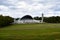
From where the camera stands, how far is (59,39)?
1212 inches

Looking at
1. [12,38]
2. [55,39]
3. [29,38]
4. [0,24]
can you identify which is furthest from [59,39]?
[0,24]

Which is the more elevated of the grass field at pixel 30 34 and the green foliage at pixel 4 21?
the green foliage at pixel 4 21

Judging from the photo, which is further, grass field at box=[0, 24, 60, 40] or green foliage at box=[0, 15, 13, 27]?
green foliage at box=[0, 15, 13, 27]

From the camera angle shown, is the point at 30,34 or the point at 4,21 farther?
the point at 4,21

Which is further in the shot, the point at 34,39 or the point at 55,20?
the point at 55,20

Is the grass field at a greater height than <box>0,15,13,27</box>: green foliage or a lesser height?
lesser

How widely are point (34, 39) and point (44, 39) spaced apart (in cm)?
178

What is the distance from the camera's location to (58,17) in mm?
113375

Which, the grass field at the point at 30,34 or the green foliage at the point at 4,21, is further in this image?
the green foliage at the point at 4,21

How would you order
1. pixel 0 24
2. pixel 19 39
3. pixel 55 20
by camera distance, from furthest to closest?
pixel 55 20, pixel 0 24, pixel 19 39

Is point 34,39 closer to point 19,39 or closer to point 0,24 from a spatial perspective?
point 19,39

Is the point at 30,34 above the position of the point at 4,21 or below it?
below

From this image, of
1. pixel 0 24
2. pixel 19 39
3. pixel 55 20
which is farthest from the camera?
pixel 55 20

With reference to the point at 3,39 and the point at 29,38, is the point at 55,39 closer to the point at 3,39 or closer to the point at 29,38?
the point at 29,38
